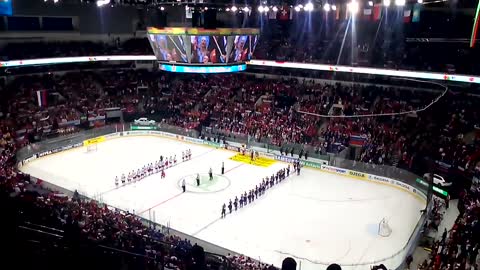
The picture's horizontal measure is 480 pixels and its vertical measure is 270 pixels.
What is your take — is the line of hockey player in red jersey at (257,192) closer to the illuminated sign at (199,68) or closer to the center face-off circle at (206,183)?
the center face-off circle at (206,183)

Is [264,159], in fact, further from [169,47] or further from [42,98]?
[42,98]

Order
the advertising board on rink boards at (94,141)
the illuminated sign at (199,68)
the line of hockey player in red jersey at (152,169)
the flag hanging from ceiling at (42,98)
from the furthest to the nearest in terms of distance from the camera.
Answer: the flag hanging from ceiling at (42,98), the advertising board on rink boards at (94,141), the line of hockey player in red jersey at (152,169), the illuminated sign at (199,68)

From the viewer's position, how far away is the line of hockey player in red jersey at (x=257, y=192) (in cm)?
1898

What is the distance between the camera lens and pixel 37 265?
199 inches

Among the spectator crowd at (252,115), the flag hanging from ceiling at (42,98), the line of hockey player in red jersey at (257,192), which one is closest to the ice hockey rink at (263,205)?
the line of hockey player in red jersey at (257,192)

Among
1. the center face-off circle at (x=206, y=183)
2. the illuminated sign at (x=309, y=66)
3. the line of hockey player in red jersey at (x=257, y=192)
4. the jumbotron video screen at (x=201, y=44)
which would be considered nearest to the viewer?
the line of hockey player in red jersey at (x=257, y=192)

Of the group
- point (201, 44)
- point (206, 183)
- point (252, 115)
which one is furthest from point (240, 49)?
point (252, 115)

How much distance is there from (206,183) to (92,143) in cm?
1194

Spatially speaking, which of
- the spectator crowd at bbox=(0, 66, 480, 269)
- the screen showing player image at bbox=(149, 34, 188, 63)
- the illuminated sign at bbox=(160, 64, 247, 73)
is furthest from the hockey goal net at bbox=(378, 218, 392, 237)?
the screen showing player image at bbox=(149, 34, 188, 63)

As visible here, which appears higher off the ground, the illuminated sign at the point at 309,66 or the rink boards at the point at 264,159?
the illuminated sign at the point at 309,66

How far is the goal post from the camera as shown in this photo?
94.8 feet

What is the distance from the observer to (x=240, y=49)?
888 inches

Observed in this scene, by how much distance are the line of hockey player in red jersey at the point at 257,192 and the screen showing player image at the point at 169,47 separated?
757 centimetres

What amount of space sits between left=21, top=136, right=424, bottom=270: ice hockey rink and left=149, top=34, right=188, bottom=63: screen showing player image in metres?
6.63
